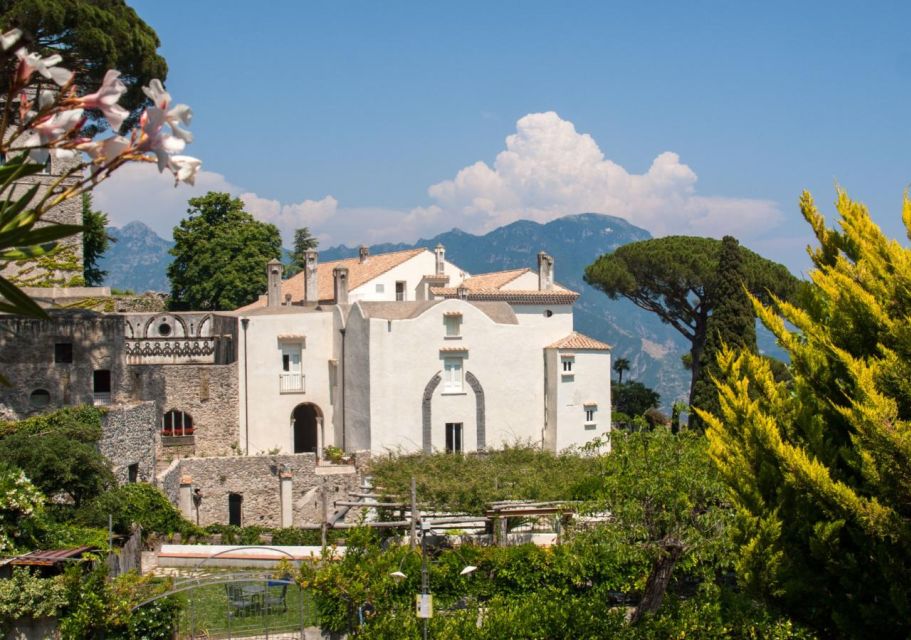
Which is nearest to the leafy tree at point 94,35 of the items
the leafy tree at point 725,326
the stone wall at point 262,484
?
the stone wall at point 262,484

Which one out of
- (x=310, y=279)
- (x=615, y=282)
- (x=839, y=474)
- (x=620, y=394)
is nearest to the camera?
(x=839, y=474)

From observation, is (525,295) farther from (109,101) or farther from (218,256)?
(109,101)

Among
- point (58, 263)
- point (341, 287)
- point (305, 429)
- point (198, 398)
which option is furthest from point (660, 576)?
point (58, 263)

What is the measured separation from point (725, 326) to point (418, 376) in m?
15.6

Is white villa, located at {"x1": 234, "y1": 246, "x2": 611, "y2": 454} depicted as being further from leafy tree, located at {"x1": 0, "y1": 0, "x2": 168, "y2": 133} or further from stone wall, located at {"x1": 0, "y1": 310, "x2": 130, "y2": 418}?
leafy tree, located at {"x1": 0, "y1": 0, "x2": 168, "y2": 133}

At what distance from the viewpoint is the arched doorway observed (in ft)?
138

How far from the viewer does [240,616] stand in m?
21.1

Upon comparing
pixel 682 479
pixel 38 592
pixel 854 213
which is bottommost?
pixel 38 592

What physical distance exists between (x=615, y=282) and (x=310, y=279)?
19.2 meters

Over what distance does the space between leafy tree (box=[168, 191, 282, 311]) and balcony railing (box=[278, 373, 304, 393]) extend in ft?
72.8

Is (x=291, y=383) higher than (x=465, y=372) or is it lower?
lower

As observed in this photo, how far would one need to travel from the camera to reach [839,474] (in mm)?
10492

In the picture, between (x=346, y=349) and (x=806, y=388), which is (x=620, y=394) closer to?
(x=346, y=349)

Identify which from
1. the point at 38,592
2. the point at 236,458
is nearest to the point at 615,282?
the point at 236,458
